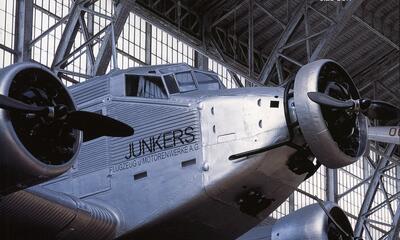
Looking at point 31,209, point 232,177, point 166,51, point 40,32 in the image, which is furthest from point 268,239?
point 166,51

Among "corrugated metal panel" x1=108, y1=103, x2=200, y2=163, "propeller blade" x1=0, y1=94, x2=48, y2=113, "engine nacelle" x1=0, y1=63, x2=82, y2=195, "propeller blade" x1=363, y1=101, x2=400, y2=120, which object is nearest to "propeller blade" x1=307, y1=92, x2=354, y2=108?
"propeller blade" x1=363, y1=101, x2=400, y2=120

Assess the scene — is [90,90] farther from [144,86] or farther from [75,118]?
[75,118]

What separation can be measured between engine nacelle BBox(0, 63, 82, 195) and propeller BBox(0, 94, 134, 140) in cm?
13

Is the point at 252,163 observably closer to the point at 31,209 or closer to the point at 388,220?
the point at 31,209

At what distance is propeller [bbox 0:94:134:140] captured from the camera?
13.0 meters

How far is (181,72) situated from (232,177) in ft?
7.67

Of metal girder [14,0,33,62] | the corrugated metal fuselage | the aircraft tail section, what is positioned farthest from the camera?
metal girder [14,0,33,62]

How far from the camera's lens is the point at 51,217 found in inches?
589

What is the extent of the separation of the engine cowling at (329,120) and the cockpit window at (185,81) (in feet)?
6.81

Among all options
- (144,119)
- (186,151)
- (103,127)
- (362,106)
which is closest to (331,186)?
(144,119)

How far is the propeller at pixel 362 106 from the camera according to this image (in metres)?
15.2

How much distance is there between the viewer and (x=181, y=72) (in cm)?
1706

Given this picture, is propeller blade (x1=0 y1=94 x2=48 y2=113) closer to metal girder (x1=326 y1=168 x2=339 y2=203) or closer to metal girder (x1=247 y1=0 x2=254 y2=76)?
metal girder (x1=247 y1=0 x2=254 y2=76)

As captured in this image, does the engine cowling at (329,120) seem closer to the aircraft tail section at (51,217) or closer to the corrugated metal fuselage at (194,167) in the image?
the corrugated metal fuselage at (194,167)
